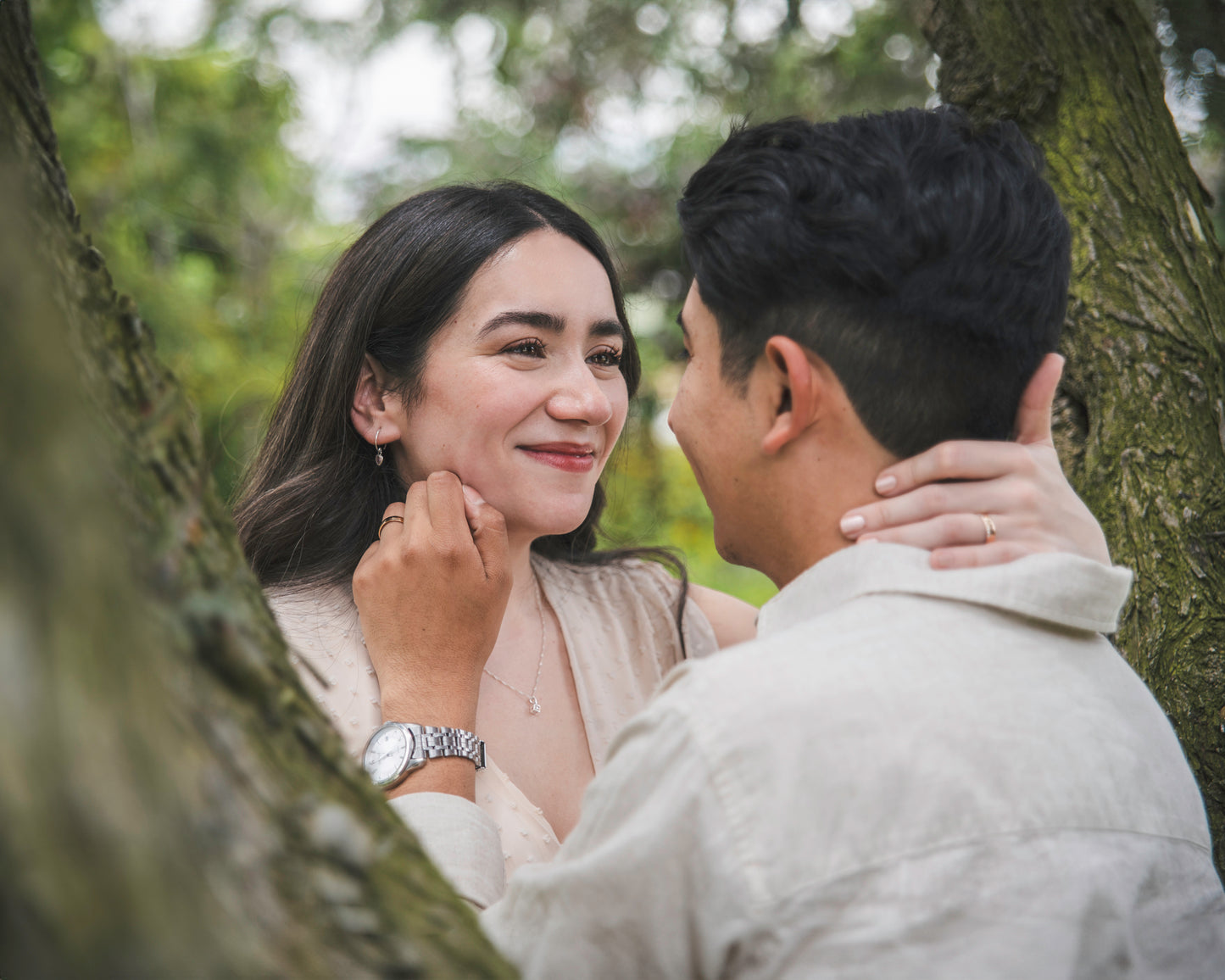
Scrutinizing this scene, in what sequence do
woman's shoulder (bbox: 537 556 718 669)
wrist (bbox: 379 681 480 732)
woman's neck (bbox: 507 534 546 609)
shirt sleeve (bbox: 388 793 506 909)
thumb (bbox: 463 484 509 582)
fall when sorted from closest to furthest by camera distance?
shirt sleeve (bbox: 388 793 506 909) < wrist (bbox: 379 681 480 732) < thumb (bbox: 463 484 509 582) < woman's neck (bbox: 507 534 546 609) < woman's shoulder (bbox: 537 556 718 669)

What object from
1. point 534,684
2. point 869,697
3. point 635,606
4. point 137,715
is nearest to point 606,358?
point 635,606

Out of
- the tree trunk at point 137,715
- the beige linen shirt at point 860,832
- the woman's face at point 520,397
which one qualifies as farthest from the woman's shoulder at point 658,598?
the tree trunk at point 137,715

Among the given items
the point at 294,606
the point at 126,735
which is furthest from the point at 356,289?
the point at 126,735

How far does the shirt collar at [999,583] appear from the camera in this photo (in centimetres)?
134

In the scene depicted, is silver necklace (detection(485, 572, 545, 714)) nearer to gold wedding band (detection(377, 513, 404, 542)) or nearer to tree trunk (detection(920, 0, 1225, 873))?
gold wedding band (detection(377, 513, 404, 542))

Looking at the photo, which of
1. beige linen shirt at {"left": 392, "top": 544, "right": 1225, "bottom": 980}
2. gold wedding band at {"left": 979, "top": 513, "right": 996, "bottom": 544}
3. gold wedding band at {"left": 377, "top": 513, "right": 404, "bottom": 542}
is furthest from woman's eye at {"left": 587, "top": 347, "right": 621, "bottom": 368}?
beige linen shirt at {"left": 392, "top": 544, "right": 1225, "bottom": 980}

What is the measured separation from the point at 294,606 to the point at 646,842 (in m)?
1.55

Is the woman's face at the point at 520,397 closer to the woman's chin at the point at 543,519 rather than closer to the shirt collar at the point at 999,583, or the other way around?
the woman's chin at the point at 543,519

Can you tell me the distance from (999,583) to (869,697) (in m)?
0.29

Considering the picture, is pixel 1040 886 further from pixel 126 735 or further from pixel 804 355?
pixel 126 735

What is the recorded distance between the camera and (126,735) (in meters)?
0.58

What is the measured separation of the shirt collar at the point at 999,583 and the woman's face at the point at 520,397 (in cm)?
114

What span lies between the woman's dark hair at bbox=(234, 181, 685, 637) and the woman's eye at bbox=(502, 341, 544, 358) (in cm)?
18

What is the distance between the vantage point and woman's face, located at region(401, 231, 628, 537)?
8.14 ft
